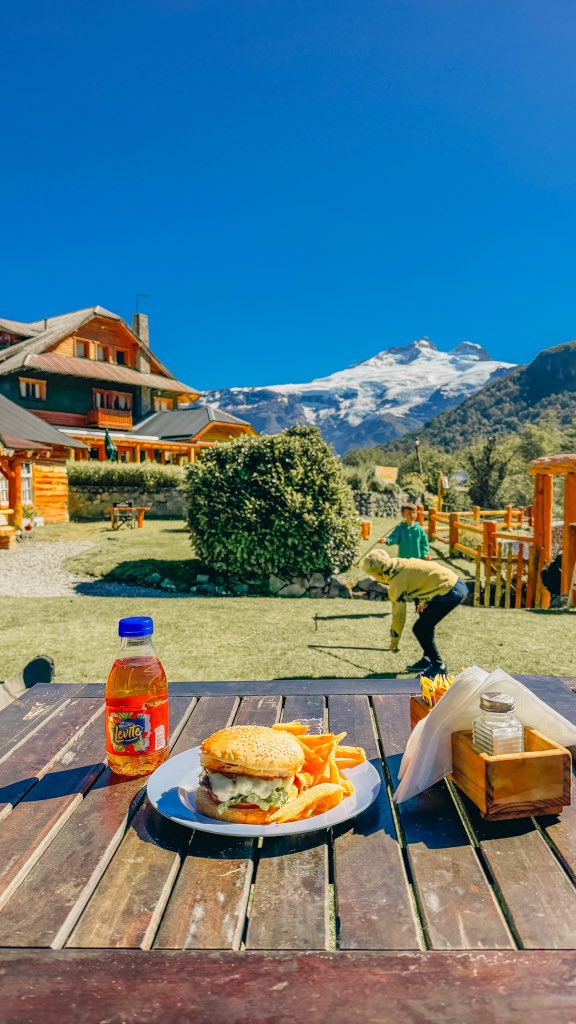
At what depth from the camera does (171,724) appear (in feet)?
7.29

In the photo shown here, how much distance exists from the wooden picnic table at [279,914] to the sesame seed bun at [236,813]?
49 millimetres

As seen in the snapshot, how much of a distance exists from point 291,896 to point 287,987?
0.73 ft

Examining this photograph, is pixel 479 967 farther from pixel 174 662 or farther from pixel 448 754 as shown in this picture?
pixel 174 662

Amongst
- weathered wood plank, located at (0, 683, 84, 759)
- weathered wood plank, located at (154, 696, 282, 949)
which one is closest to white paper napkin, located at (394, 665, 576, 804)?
weathered wood plank, located at (154, 696, 282, 949)

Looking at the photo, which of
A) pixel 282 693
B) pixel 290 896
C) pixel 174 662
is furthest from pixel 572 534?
pixel 290 896

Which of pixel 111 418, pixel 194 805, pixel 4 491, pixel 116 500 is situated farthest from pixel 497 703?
pixel 111 418

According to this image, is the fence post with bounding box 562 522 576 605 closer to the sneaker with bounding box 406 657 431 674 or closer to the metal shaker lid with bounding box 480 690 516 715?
the sneaker with bounding box 406 657 431 674

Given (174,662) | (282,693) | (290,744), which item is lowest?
(174,662)

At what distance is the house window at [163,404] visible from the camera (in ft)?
125

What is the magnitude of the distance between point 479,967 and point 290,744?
1.98 ft

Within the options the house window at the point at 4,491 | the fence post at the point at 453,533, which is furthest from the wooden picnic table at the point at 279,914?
the house window at the point at 4,491

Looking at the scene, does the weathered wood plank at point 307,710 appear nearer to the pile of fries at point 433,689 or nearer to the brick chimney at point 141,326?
the pile of fries at point 433,689

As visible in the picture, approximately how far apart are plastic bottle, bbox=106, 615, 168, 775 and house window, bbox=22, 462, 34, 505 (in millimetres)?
19406

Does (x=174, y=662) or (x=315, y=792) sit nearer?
(x=315, y=792)
